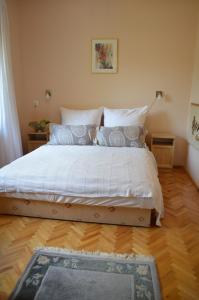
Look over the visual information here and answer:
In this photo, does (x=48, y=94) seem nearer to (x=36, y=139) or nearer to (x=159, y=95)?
(x=36, y=139)

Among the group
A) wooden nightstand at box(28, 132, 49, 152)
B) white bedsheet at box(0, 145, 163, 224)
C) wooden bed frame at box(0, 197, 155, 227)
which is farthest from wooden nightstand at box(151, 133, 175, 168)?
wooden nightstand at box(28, 132, 49, 152)

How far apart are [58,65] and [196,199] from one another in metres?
2.95

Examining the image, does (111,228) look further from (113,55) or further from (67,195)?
(113,55)

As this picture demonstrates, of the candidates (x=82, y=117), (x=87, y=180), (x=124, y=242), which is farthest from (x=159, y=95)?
(x=124, y=242)

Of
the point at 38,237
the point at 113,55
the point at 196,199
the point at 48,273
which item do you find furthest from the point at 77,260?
the point at 113,55

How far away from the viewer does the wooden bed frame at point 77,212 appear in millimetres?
2160

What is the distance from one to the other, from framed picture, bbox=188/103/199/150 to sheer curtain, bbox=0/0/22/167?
264cm

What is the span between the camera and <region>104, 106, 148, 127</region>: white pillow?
340 centimetres

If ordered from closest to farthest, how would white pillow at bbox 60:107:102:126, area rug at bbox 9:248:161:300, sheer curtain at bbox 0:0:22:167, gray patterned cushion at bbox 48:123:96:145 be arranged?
area rug at bbox 9:248:161:300, sheer curtain at bbox 0:0:22:167, gray patterned cushion at bbox 48:123:96:145, white pillow at bbox 60:107:102:126

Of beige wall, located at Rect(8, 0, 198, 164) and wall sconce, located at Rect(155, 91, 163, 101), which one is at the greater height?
beige wall, located at Rect(8, 0, 198, 164)

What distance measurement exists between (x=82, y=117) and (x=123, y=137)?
80 cm

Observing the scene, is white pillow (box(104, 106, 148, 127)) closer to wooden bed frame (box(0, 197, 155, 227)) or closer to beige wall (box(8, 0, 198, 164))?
beige wall (box(8, 0, 198, 164))

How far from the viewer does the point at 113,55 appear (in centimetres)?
362

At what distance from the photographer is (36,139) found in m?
3.85
